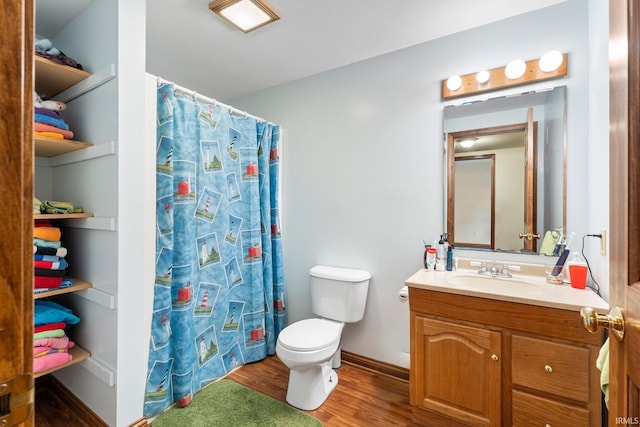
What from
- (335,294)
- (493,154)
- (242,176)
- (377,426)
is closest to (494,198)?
(493,154)

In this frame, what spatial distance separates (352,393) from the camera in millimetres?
1976

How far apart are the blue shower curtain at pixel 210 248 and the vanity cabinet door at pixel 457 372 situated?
1280 millimetres

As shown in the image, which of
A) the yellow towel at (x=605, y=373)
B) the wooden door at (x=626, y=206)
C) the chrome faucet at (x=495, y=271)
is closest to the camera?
the wooden door at (x=626, y=206)

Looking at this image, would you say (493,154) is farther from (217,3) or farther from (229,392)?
(229,392)

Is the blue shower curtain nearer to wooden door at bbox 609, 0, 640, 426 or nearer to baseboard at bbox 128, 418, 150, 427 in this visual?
baseboard at bbox 128, 418, 150, 427

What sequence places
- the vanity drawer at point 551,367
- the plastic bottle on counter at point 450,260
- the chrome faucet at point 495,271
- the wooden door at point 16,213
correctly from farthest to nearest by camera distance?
the plastic bottle on counter at point 450,260 < the chrome faucet at point 495,271 < the vanity drawer at point 551,367 < the wooden door at point 16,213

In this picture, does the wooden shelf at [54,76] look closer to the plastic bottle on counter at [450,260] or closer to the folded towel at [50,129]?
the folded towel at [50,129]

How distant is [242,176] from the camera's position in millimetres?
2277

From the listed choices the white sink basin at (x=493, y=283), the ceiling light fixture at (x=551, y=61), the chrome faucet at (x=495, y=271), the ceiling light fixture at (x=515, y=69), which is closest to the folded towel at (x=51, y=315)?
the white sink basin at (x=493, y=283)

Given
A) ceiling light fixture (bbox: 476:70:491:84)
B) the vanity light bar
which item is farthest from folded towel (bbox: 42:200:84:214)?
ceiling light fixture (bbox: 476:70:491:84)

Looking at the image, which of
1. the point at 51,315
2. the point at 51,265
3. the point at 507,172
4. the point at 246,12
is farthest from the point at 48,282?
the point at 507,172

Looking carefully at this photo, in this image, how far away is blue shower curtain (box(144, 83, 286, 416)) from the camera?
1712 millimetres

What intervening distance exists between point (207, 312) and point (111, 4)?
1.83 m

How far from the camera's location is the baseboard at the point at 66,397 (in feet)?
5.27
